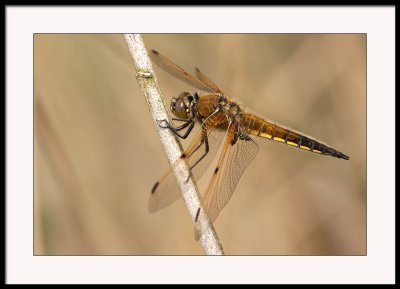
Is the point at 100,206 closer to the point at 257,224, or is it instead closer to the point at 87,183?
the point at 87,183

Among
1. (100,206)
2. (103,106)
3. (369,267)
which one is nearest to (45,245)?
(100,206)

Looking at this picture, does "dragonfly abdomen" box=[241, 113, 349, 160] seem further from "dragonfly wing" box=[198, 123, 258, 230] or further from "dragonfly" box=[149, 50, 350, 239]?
"dragonfly wing" box=[198, 123, 258, 230]

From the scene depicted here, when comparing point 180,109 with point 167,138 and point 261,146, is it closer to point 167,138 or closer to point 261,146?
point 167,138

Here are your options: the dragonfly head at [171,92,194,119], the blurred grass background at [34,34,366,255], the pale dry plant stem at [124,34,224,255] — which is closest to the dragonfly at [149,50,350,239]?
the dragonfly head at [171,92,194,119]

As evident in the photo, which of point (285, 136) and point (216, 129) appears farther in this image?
point (285, 136)

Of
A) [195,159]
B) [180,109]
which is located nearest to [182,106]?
[180,109]

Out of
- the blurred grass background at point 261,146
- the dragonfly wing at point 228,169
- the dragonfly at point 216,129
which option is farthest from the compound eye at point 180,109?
the blurred grass background at point 261,146
